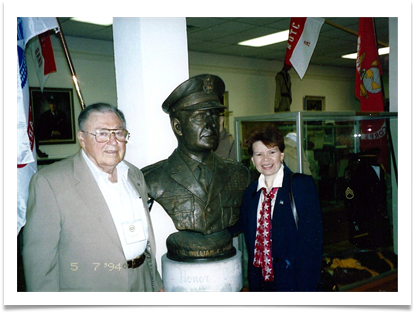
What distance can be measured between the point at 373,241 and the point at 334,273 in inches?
25.2

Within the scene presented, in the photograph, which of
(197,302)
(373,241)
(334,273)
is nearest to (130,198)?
(197,302)

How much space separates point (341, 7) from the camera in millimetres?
1928

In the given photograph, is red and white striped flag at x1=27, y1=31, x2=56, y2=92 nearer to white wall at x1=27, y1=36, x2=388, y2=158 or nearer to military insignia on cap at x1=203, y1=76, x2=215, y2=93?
military insignia on cap at x1=203, y1=76, x2=215, y2=93

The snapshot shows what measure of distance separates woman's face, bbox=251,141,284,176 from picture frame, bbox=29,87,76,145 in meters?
5.57

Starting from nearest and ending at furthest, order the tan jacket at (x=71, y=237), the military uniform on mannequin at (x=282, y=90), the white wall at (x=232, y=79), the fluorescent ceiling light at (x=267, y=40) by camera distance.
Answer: the tan jacket at (x=71, y=237) → the white wall at (x=232, y=79) → the fluorescent ceiling light at (x=267, y=40) → the military uniform on mannequin at (x=282, y=90)

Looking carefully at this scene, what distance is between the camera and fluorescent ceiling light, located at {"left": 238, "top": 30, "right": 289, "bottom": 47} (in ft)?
24.3

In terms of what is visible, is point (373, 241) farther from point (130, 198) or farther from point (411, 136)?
point (130, 198)

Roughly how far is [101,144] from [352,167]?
2460 mm

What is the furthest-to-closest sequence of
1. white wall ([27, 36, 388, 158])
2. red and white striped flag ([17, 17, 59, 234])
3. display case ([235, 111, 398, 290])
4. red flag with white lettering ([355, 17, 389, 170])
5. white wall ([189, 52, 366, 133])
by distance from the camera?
white wall ([189, 52, 366, 133]) → white wall ([27, 36, 388, 158]) → red flag with white lettering ([355, 17, 389, 170]) → display case ([235, 111, 398, 290]) → red and white striped flag ([17, 17, 59, 234])

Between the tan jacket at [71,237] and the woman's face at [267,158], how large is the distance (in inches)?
36.3

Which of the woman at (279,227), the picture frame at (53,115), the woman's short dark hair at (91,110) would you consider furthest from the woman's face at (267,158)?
the picture frame at (53,115)

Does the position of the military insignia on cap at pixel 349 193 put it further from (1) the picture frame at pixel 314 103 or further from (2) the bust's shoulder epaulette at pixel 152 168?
(1) the picture frame at pixel 314 103

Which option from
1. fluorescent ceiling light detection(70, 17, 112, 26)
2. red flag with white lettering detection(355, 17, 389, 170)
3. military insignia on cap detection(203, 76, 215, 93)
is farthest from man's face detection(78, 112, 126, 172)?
fluorescent ceiling light detection(70, 17, 112, 26)

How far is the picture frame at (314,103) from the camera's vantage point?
36.1 ft
